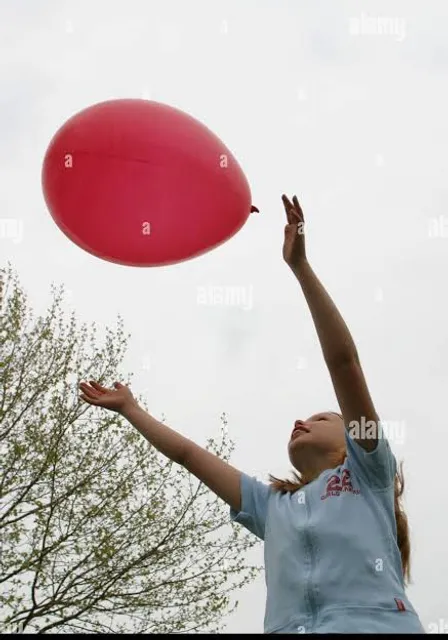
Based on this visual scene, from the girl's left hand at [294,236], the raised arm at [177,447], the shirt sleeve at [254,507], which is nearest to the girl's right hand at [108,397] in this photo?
the raised arm at [177,447]

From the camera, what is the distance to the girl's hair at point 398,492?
243 centimetres

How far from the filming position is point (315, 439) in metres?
2.53

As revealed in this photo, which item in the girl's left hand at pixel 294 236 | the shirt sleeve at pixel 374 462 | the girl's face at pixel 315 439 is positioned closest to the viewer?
the shirt sleeve at pixel 374 462

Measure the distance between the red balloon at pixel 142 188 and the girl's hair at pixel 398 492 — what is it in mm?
1183

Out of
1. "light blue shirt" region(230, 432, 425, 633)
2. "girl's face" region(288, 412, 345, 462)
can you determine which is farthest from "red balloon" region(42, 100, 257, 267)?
"light blue shirt" region(230, 432, 425, 633)

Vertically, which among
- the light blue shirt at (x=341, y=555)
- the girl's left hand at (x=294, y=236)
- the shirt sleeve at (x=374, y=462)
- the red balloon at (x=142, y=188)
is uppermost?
the red balloon at (x=142, y=188)

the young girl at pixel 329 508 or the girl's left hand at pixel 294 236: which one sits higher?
the girl's left hand at pixel 294 236

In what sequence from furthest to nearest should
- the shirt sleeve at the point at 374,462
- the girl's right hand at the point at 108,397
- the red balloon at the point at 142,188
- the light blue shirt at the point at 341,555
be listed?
the red balloon at the point at 142,188 → the girl's right hand at the point at 108,397 → the shirt sleeve at the point at 374,462 → the light blue shirt at the point at 341,555

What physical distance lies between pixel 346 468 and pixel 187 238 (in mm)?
1368

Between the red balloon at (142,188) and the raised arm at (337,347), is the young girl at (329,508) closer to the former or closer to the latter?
the raised arm at (337,347)

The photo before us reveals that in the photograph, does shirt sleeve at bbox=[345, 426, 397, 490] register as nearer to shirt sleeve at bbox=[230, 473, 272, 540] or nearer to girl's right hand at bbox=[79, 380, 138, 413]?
shirt sleeve at bbox=[230, 473, 272, 540]

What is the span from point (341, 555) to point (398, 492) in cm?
53

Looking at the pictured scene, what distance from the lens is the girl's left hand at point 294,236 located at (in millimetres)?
2422

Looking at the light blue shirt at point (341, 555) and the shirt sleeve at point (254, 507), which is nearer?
the light blue shirt at point (341, 555)
